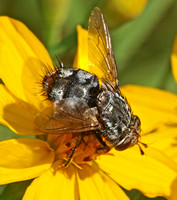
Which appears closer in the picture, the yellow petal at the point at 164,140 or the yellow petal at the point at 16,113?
the yellow petal at the point at 16,113

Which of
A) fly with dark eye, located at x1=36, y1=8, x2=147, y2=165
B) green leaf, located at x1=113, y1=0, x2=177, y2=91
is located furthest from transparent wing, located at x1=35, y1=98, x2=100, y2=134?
green leaf, located at x1=113, y1=0, x2=177, y2=91

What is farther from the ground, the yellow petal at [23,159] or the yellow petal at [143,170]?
the yellow petal at [23,159]

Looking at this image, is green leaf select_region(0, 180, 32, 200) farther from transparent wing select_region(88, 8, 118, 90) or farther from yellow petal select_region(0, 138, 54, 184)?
transparent wing select_region(88, 8, 118, 90)

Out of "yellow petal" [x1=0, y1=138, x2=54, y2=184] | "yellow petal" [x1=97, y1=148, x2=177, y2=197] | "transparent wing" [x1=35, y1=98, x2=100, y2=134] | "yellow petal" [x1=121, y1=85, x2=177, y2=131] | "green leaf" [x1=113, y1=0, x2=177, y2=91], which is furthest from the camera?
"green leaf" [x1=113, y1=0, x2=177, y2=91]

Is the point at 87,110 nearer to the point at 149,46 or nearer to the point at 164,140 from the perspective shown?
the point at 164,140

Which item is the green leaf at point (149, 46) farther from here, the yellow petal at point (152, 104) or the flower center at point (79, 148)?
the flower center at point (79, 148)

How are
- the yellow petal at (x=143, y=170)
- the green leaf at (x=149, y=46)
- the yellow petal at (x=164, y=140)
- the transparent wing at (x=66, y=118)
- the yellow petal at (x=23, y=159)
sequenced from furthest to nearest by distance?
1. the green leaf at (x=149, y=46)
2. the yellow petal at (x=164, y=140)
3. the yellow petal at (x=143, y=170)
4. the yellow petal at (x=23, y=159)
5. the transparent wing at (x=66, y=118)

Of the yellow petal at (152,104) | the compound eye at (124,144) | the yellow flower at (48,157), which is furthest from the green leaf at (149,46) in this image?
the compound eye at (124,144)

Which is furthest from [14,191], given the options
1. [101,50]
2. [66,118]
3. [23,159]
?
[101,50]
